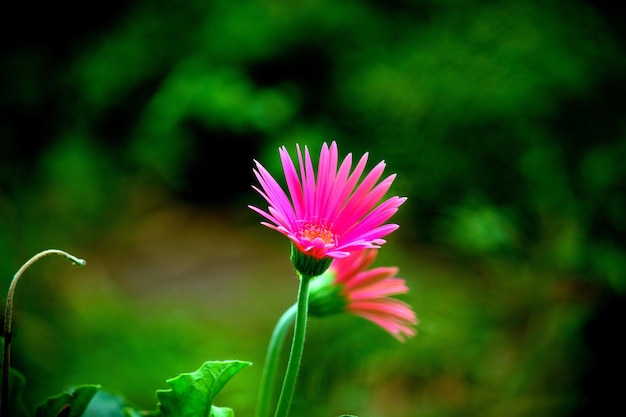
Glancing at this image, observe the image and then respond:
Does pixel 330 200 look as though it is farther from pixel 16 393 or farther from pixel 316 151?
pixel 316 151

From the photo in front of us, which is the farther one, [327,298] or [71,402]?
[327,298]

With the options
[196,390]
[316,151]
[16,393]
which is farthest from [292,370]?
[316,151]

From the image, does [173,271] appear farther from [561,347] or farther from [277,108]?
[561,347]

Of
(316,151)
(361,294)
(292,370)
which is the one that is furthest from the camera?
(316,151)

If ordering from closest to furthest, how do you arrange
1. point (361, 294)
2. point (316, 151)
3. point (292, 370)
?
point (292, 370)
point (361, 294)
point (316, 151)

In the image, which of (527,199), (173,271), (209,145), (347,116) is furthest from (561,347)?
(209,145)

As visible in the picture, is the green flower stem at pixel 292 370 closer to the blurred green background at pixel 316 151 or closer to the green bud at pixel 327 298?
the green bud at pixel 327 298

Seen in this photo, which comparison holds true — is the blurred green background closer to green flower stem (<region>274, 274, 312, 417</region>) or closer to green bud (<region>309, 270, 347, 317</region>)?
green bud (<region>309, 270, 347, 317</region>)
